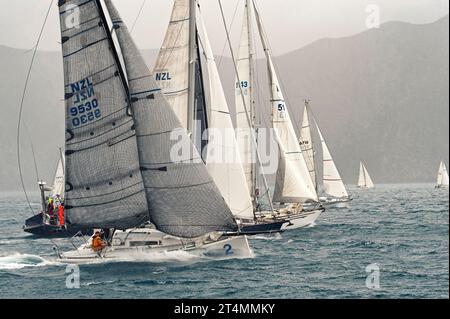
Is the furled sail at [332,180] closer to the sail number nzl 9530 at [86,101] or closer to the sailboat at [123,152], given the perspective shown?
the sailboat at [123,152]

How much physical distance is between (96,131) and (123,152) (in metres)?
1.38

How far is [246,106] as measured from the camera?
155ft

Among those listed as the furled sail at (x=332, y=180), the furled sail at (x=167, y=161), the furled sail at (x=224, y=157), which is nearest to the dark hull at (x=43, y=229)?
the furled sail at (x=224, y=157)

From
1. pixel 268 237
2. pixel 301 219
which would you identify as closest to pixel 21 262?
pixel 268 237

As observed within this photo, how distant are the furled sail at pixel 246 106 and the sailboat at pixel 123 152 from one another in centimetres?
1707

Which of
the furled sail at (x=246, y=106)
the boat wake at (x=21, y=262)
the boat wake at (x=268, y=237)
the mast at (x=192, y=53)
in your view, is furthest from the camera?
the furled sail at (x=246, y=106)

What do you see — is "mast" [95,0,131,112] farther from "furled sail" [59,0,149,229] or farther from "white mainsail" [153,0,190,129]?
"white mainsail" [153,0,190,129]

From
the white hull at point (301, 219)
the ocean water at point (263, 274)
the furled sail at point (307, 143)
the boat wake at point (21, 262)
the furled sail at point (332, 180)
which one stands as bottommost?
the ocean water at point (263, 274)

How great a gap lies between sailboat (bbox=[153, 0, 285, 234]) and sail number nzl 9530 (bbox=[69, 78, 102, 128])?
184 inches

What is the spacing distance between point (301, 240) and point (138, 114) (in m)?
18.3

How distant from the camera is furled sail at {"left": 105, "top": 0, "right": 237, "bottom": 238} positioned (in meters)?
28.1

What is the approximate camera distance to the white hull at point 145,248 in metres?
29.7

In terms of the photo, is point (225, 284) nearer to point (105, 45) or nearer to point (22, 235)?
point (105, 45)

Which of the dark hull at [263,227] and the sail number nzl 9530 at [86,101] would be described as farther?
the dark hull at [263,227]
